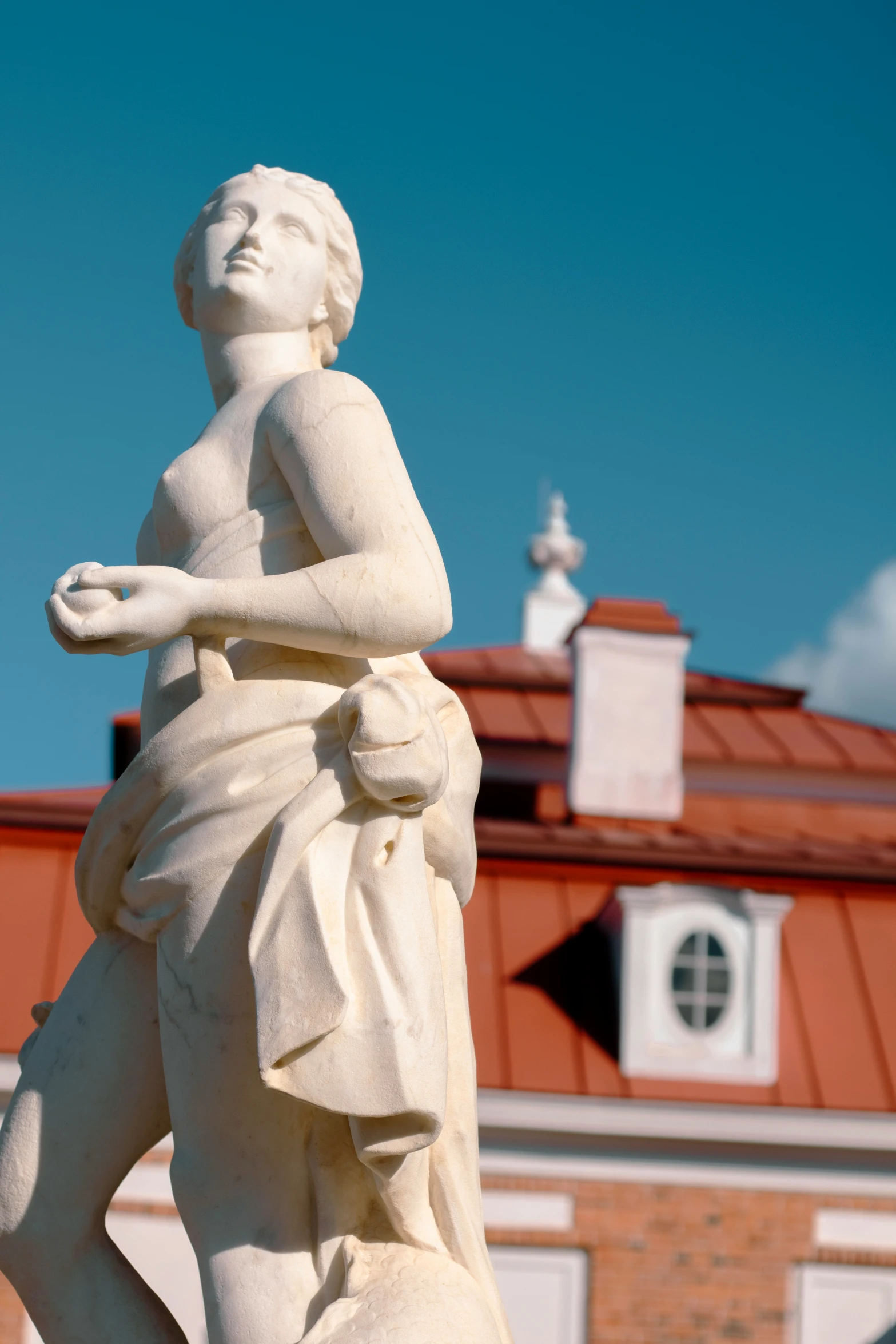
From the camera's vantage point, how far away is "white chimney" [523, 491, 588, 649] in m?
24.9

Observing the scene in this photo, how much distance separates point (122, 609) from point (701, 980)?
13299 mm

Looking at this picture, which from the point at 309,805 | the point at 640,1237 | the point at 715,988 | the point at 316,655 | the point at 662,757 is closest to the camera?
the point at 309,805

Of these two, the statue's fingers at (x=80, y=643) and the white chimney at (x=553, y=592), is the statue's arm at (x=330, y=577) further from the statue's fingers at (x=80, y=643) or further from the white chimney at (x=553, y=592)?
the white chimney at (x=553, y=592)

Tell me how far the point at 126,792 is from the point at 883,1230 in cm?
1297

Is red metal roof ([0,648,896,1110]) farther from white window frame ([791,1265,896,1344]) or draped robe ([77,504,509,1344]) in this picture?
draped robe ([77,504,509,1344])

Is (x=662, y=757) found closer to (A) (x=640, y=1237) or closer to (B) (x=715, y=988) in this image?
(B) (x=715, y=988)

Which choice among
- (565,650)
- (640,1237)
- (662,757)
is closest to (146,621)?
(640,1237)

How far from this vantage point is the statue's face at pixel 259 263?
413 cm

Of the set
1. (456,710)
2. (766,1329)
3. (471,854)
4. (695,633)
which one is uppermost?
(695,633)

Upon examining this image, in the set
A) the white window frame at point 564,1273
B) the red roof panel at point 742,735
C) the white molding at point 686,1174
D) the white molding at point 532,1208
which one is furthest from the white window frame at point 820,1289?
the red roof panel at point 742,735

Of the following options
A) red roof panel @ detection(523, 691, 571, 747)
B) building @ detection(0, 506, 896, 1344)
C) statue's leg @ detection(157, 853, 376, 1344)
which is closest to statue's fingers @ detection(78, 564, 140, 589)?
statue's leg @ detection(157, 853, 376, 1344)

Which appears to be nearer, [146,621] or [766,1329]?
[146,621]

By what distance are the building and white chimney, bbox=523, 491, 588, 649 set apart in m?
6.56

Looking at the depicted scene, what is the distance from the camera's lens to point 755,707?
827 inches
